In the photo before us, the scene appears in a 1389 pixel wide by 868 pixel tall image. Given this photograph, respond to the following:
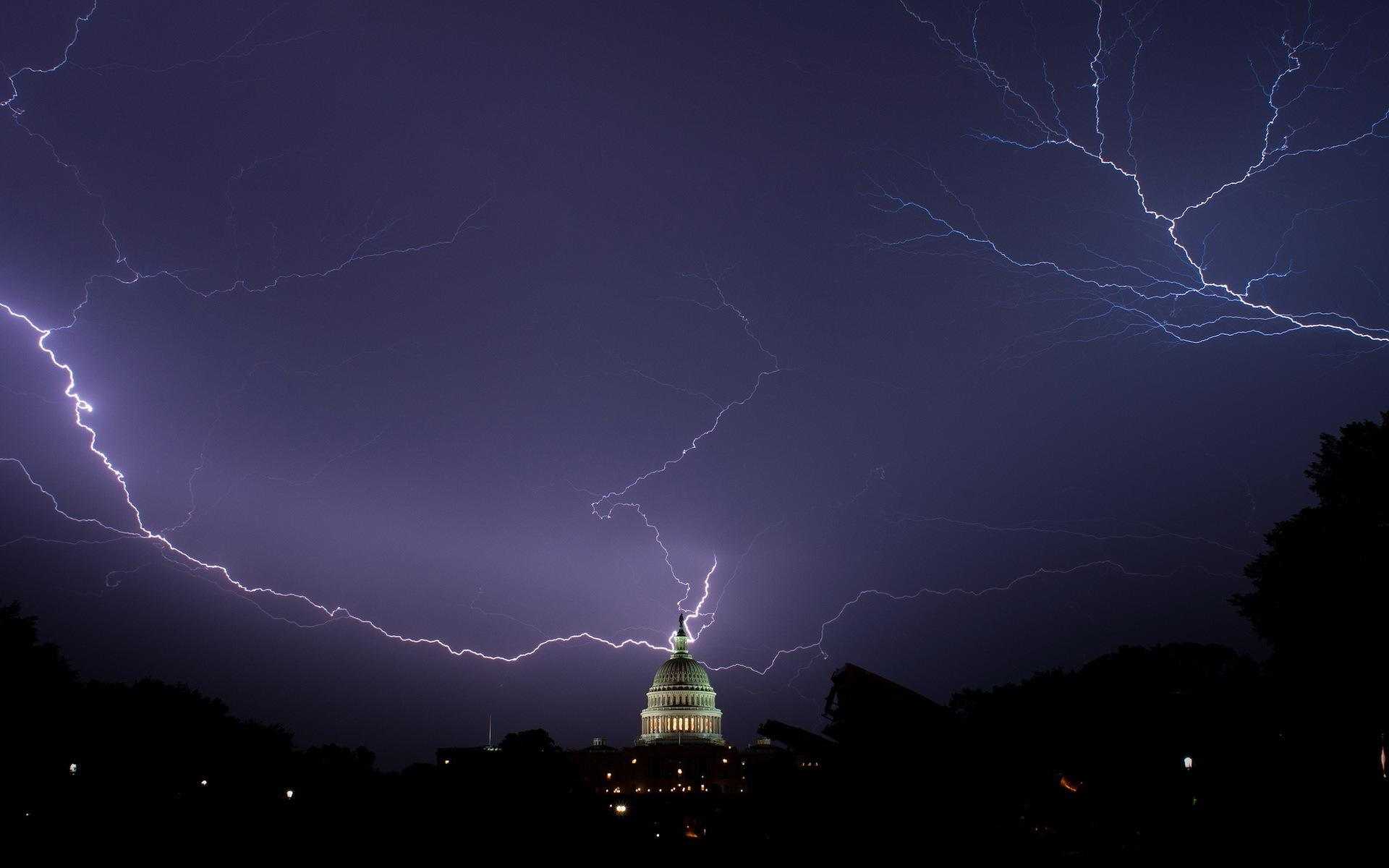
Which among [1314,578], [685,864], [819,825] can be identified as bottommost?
[685,864]

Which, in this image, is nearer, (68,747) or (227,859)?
(227,859)

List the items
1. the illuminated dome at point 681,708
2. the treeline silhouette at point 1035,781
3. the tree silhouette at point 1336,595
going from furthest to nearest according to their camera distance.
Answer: the illuminated dome at point 681,708, the tree silhouette at point 1336,595, the treeline silhouette at point 1035,781

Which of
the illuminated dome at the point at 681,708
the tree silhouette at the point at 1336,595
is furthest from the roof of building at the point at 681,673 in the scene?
the tree silhouette at the point at 1336,595

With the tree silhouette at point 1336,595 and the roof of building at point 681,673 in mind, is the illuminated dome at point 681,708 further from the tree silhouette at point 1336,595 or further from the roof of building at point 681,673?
the tree silhouette at point 1336,595

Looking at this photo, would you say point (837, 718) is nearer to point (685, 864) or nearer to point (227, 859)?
point (685, 864)

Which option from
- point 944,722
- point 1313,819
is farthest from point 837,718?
point 1313,819

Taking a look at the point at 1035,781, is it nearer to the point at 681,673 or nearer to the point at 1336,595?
the point at 1336,595
